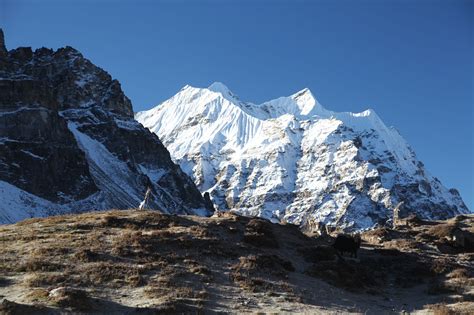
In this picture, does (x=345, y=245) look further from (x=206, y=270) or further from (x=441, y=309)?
(x=441, y=309)

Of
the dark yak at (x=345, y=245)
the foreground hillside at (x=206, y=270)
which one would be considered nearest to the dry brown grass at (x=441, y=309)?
the foreground hillside at (x=206, y=270)

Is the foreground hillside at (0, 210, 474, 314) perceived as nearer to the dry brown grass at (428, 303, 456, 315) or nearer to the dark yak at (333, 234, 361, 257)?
the dry brown grass at (428, 303, 456, 315)

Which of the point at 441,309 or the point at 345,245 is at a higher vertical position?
the point at 345,245

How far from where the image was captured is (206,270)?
1179 inches

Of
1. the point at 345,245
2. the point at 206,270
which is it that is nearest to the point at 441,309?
the point at 206,270

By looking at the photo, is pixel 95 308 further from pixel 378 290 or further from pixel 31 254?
pixel 378 290

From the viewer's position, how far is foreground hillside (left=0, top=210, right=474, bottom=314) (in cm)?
2538

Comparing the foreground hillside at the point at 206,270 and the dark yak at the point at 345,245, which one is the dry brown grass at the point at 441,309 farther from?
the dark yak at the point at 345,245

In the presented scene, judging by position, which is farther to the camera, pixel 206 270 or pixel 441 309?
pixel 206 270

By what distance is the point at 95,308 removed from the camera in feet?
77.7

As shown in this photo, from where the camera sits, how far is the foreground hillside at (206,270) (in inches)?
999

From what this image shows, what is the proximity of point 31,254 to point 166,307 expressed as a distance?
1045 cm

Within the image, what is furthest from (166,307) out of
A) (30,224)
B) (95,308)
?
(30,224)

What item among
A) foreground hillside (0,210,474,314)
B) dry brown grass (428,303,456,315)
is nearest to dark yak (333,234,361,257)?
foreground hillside (0,210,474,314)
